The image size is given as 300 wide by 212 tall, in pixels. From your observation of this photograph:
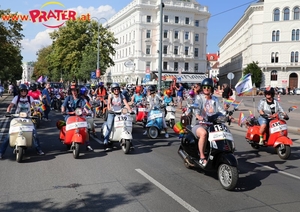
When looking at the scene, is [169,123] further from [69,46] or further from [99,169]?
[69,46]

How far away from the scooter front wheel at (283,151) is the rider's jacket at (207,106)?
112 inches

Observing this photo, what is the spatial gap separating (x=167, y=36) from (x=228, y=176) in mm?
81169

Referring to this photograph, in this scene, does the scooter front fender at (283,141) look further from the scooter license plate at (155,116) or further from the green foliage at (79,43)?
the green foliage at (79,43)

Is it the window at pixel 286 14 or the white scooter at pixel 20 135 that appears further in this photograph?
the window at pixel 286 14

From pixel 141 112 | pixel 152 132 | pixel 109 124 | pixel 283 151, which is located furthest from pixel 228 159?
pixel 141 112

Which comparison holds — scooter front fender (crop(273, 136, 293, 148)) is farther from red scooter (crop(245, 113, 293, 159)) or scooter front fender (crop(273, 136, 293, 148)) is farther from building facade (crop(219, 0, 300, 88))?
building facade (crop(219, 0, 300, 88))

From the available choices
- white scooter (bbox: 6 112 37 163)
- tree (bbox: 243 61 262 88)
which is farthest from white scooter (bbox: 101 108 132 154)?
tree (bbox: 243 61 262 88)

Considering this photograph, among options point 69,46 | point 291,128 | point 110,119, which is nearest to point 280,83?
point 69,46

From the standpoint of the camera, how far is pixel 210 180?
6.47 m

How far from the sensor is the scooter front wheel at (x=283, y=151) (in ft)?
27.6

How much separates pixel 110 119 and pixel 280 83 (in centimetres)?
7025

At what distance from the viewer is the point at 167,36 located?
8494 cm

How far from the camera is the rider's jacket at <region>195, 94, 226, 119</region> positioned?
653 centimetres

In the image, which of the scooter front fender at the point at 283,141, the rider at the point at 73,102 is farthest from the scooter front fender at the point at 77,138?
the scooter front fender at the point at 283,141
